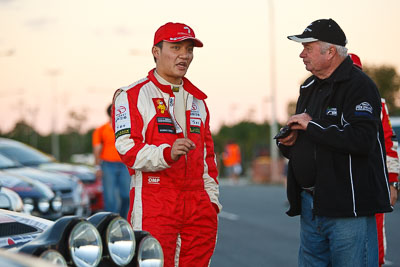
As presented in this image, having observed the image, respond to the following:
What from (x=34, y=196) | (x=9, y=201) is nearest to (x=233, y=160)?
(x=34, y=196)

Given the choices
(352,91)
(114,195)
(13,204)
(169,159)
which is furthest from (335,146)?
(114,195)

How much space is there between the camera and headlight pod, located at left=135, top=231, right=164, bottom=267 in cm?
294

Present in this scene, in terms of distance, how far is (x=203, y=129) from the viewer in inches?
185

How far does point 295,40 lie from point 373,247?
52.4 inches

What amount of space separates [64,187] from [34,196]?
1.73 m

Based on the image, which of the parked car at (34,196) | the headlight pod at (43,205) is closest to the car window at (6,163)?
the parked car at (34,196)

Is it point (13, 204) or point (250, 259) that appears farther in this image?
point (250, 259)

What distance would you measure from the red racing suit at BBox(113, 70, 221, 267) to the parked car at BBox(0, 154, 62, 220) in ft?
18.3

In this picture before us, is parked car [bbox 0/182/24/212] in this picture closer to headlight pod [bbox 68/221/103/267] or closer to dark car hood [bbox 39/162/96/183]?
headlight pod [bbox 68/221/103/267]

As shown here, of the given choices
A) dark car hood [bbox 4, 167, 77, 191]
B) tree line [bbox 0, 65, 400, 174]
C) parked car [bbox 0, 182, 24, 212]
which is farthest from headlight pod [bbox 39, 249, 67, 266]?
A: tree line [bbox 0, 65, 400, 174]

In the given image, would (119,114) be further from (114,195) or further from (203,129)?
(114,195)

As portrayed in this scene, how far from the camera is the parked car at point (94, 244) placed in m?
2.62

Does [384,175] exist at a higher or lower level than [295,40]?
lower

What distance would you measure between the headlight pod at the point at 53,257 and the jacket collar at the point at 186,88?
6.84 ft
